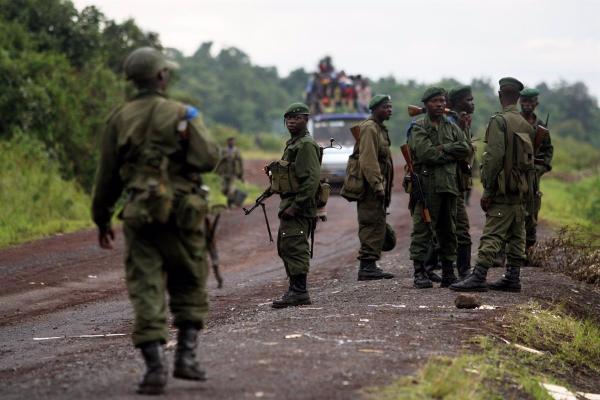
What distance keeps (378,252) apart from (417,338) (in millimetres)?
4194

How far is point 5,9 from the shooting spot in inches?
1022

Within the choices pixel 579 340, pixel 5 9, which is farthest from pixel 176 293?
pixel 5 9

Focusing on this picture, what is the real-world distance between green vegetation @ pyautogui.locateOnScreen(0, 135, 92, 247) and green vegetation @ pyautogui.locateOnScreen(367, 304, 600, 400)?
9778mm

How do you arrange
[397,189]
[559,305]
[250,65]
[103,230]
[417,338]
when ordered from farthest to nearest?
[250,65], [397,189], [559,305], [417,338], [103,230]

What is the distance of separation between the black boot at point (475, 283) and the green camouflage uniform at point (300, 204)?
1.68 m

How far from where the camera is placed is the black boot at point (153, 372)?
613cm

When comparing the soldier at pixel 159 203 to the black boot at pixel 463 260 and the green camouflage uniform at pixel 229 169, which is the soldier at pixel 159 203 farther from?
the green camouflage uniform at pixel 229 169

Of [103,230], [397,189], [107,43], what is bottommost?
[397,189]

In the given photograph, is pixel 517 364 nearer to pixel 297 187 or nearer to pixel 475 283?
pixel 297 187

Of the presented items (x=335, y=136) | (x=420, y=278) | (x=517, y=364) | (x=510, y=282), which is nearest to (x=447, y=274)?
(x=420, y=278)

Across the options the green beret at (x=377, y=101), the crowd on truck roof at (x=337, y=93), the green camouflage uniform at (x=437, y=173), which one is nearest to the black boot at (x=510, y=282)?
the green camouflage uniform at (x=437, y=173)

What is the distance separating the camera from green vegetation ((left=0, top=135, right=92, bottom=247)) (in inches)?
720

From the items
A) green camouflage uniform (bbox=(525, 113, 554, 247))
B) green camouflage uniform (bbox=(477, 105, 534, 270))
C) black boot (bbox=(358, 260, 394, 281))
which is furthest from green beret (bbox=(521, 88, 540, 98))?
black boot (bbox=(358, 260, 394, 281))

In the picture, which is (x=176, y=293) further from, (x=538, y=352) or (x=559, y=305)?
(x=559, y=305)
